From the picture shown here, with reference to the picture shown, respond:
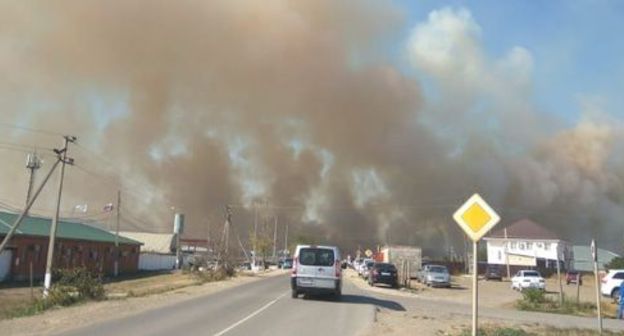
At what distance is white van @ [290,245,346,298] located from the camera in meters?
22.3

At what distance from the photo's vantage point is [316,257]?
22.5 metres

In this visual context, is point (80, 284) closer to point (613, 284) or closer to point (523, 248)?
point (613, 284)

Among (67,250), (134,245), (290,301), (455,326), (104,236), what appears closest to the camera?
(455,326)

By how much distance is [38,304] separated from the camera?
19.3m

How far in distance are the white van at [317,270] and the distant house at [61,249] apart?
528 inches

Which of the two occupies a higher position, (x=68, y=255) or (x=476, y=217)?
(x=476, y=217)

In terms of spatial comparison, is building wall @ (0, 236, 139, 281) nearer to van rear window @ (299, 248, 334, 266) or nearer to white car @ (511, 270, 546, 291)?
van rear window @ (299, 248, 334, 266)

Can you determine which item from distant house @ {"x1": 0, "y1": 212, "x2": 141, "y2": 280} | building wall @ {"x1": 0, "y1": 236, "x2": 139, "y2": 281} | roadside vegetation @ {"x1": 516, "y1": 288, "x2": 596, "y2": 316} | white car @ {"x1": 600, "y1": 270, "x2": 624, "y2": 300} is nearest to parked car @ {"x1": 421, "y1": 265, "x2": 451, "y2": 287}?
white car @ {"x1": 600, "y1": 270, "x2": 624, "y2": 300}

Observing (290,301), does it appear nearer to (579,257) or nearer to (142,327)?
(142,327)

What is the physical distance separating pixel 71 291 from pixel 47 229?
96.0 ft

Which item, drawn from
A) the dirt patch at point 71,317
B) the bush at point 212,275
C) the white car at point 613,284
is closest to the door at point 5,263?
the bush at point 212,275

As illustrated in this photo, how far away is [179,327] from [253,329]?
1605 millimetres

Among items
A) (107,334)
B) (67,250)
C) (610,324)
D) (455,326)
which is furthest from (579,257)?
(107,334)

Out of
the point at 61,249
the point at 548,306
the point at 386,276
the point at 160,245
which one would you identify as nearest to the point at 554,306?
the point at 548,306
